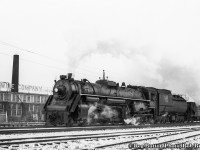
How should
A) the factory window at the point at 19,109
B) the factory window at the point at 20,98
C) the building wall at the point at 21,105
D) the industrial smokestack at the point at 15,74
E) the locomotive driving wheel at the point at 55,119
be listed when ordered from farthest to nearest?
1. the industrial smokestack at the point at 15,74
2. the factory window at the point at 20,98
3. the factory window at the point at 19,109
4. the building wall at the point at 21,105
5. the locomotive driving wheel at the point at 55,119

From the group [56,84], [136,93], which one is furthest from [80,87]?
[136,93]

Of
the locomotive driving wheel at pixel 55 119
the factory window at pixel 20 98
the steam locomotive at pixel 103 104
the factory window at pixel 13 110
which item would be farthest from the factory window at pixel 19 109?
the locomotive driving wheel at pixel 55 119

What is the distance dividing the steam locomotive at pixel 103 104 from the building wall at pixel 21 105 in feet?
51.1

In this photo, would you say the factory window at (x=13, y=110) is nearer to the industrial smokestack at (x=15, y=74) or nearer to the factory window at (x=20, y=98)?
the factory window at (x=20, y=98)

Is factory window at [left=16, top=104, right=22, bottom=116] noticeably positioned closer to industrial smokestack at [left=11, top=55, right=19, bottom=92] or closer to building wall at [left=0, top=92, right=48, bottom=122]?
building wall at [left=0, top=92, right=48, bottom=122]

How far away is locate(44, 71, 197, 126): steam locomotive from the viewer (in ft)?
64.5

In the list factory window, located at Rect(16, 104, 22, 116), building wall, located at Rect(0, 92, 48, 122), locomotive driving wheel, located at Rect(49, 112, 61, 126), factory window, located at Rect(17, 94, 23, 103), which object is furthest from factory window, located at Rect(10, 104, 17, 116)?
locomotive driving wheel, located at Rect(49, 112, 61, 126)

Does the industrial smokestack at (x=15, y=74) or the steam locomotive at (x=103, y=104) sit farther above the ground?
the industrial smokestack at (x=15, y=74)

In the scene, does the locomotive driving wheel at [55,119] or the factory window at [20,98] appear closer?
the locomotive driving wheel at [55,119]

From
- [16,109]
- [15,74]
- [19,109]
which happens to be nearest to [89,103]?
[16,109]

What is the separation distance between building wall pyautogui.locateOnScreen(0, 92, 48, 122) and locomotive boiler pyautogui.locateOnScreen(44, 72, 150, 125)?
15.7m

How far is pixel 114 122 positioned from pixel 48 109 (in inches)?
215

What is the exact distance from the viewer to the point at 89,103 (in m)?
20.7

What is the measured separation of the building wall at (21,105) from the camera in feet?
117
